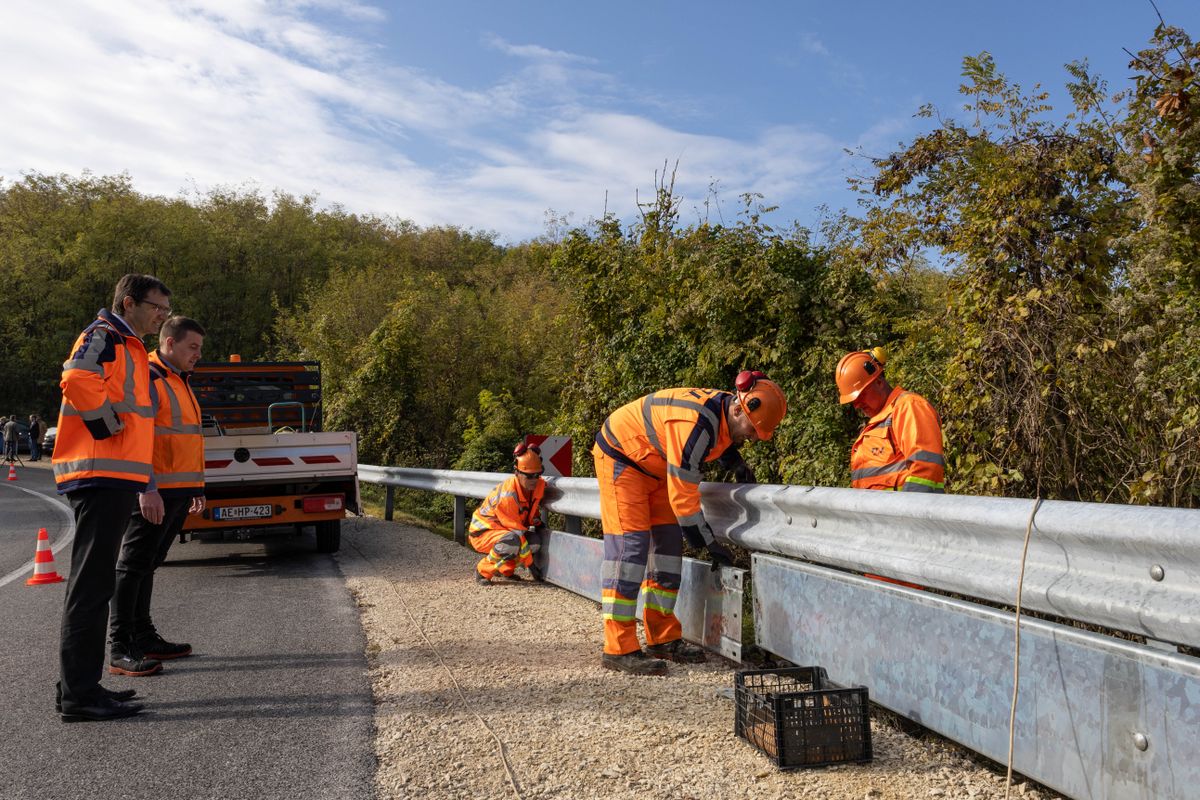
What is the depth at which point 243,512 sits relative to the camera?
8914 millimetres

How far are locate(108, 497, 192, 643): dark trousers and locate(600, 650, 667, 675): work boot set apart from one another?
8.34ft

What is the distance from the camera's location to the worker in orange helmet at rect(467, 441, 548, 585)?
733 cm

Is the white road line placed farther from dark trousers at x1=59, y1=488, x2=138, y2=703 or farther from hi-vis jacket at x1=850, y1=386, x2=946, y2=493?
hi-vis jacket at x1=850, y1=386, x2=946, y2=493

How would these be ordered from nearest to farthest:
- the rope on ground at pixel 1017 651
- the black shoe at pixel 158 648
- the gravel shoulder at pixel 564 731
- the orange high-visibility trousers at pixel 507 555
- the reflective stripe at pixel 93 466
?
the rope on ground at pixel 1017 651
the gravel shoulder at pixel 564 731
the reflective stripe at pixel 93 466
the black shoe at pixel 158 648
the orange high-visibility trousers at pixel 507 555

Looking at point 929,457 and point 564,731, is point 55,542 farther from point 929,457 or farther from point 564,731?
point 929,457

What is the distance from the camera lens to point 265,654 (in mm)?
5211

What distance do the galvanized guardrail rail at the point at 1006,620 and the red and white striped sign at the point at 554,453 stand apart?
3.84m

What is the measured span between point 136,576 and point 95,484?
1092mm

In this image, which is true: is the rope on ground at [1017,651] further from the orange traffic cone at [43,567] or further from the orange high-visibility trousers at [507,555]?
the orange traffic cone at [43,567]

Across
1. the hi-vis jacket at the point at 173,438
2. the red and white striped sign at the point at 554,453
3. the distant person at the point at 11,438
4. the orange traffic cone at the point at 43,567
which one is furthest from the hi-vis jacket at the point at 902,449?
the distant person at the point at 11,438

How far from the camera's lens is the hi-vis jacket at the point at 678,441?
15.0 ft

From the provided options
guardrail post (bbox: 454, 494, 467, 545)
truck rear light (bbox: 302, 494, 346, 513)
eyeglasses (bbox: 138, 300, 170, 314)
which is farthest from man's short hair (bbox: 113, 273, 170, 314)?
guardrail post (bbox: 454, 494, 467, 545)

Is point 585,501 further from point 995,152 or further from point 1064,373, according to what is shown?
point 995,152

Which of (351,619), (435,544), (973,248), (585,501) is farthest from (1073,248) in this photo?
(435,544)
